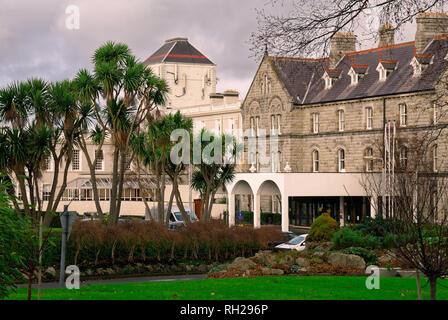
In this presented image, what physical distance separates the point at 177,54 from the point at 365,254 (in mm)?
111215

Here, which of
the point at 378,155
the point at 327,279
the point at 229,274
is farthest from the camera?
the point at 378,155

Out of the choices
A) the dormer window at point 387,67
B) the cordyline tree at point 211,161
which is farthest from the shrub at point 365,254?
the dormer window at point 387,67

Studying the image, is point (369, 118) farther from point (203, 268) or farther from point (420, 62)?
point (203, 268)

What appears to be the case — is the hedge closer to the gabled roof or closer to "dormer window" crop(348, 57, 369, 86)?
"dormer window" crop(348, 57, 369, 86)

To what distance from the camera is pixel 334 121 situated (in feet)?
237

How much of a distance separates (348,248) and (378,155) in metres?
34.7

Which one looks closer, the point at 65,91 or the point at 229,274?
the point at 229,274

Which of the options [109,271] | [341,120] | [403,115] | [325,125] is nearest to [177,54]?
[325,125]

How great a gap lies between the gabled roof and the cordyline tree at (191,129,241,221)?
266ft

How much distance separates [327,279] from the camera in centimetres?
2477

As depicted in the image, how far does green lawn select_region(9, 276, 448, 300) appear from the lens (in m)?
18.9

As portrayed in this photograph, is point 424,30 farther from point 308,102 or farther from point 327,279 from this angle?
point 327,279

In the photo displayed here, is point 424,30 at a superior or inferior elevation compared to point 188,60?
inferior
